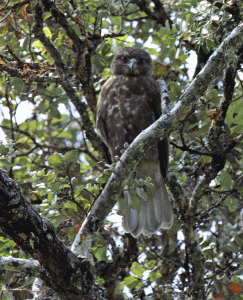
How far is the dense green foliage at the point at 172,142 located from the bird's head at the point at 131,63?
0.57 ft

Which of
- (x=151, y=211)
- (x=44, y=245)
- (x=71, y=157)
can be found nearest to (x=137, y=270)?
(x=151, y=211)

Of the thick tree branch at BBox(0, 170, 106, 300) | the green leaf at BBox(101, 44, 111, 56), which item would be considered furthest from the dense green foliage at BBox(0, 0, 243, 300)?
the thick tree branch at BBox(0, 170, 106, 300)

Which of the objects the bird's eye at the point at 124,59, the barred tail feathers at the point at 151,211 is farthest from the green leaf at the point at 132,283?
the bird's eye at the point at 124,59

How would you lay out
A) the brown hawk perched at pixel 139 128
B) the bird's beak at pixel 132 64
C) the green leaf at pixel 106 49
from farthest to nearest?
the bird's beak at pixel 132 64 → the green leaf at pixel 106 49 → the brown hawk perched at pixel 139 128

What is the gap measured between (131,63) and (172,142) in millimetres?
1333

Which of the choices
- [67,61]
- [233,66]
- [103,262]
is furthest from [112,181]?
[67,61]

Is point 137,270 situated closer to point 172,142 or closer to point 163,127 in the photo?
point 172,142

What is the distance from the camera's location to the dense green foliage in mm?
3020

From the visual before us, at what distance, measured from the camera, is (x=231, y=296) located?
12.1ft

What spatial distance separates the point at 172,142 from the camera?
3834 mm

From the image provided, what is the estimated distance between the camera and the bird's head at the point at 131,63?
458 centimetres

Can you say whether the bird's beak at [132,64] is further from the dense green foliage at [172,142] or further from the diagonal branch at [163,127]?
the diagonal branch at [163,127]

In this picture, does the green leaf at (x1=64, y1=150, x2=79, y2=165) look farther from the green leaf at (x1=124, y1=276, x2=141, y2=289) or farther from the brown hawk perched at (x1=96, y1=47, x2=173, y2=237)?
the green leaf at (x1=124, y1=276, x2=141, y2=289)

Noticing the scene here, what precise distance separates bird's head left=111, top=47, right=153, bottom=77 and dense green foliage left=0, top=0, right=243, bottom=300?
17cm
